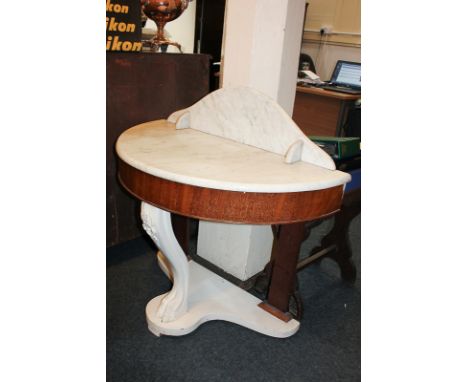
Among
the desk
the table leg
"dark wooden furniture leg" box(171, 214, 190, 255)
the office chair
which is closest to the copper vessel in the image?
"dark wooden furniture leg" box(171, 214, 190, 255)

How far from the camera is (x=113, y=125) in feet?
5.97

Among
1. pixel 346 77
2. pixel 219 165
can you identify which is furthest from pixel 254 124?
pixel 346 77

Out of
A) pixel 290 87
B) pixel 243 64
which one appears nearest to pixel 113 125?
pixel 243 64

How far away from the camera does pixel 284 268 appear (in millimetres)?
1554

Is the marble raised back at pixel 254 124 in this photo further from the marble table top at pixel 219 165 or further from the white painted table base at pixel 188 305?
the white painted table base at pixel 188 305

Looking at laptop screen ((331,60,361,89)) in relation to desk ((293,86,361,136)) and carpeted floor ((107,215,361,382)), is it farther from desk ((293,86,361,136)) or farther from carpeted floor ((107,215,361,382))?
carpeted floor ((107,215,361,382))

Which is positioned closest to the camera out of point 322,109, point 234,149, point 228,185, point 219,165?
point 228,185

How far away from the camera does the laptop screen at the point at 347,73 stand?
13.8 feet

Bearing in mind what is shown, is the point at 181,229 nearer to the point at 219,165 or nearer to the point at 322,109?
the point at 219,165

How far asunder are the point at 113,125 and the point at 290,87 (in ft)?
2.72

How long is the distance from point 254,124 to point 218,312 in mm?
777

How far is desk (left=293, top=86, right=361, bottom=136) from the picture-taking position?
3.64 meters

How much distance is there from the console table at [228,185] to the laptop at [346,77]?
2.75 metres

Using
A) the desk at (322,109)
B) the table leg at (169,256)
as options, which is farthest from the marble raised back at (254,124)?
the desk at (322,109)
